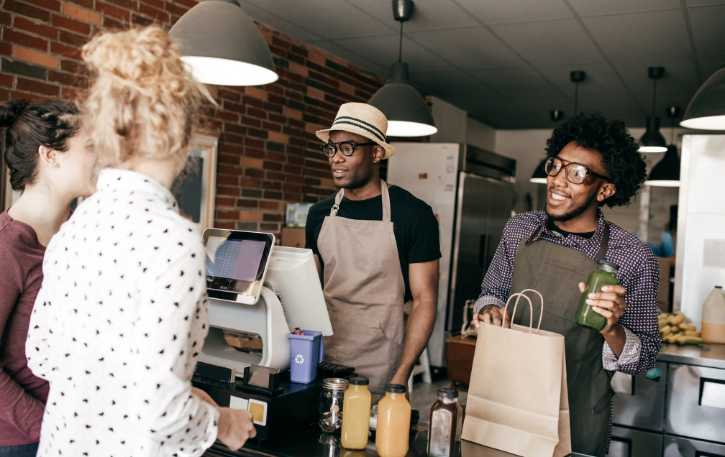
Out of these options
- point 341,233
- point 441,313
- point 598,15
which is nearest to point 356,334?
point 341,233

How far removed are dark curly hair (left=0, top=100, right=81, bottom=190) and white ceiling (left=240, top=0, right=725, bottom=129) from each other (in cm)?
237

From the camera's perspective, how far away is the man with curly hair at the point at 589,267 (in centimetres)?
165

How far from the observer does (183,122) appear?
912 millimetres

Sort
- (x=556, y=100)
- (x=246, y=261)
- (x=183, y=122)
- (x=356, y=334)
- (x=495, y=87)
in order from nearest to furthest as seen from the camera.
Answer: (x=183, y=122) < (x=246, y=261) < (x=356, y=334) < (x=495, y=87) < (x=556, y=100)

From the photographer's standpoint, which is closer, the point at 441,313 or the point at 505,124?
the point at 441,313

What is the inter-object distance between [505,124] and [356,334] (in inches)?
234

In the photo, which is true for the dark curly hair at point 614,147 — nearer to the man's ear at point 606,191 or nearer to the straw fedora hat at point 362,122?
the man's ear at point 606,191

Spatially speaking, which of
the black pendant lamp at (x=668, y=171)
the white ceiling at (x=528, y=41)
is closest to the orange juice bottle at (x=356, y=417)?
the white ceiling at (x=528, y=41)

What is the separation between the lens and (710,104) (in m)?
2.30

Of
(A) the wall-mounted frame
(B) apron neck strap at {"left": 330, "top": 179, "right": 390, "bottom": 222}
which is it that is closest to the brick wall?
(A) the wall-mounted frame

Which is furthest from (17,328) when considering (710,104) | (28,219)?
(710,104)

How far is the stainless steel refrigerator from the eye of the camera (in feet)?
16.0

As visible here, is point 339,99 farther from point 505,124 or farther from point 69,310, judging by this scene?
point 69,310

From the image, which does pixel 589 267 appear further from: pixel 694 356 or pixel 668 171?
pixel 668 171
